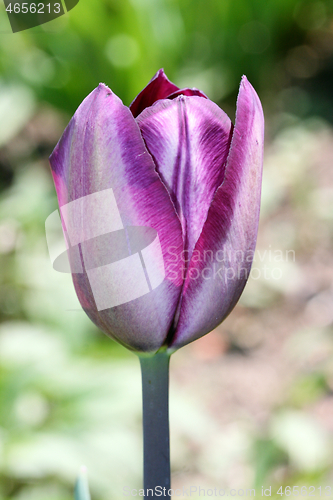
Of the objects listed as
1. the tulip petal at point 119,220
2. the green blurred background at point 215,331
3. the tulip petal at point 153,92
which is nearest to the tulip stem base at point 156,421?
the tulip petal at point 119,220

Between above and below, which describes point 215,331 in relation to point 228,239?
below

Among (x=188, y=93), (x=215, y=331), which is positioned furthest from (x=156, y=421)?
(x=215, y=331)

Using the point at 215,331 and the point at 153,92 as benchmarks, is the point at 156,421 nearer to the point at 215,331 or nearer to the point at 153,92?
the point at 153,92

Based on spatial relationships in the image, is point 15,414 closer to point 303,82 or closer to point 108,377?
point 108,377

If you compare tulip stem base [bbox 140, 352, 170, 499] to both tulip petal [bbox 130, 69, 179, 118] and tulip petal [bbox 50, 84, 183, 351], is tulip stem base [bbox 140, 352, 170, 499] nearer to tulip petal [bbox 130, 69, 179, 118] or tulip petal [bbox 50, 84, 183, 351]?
tulip petal [bbox 50, 84, 183, 351]

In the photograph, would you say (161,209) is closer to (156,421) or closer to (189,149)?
(189,149)

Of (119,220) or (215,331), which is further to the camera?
(215,331)

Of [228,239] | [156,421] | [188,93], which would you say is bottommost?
[156,421]

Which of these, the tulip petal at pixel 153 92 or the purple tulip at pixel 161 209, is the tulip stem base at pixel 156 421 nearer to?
the purple tulip at pixel 161 209
